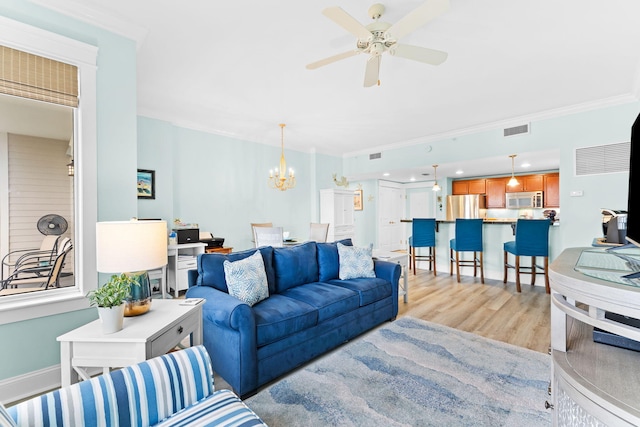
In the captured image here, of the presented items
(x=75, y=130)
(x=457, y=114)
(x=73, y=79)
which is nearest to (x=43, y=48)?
(x=73, y=79)

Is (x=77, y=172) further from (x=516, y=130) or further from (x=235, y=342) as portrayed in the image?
(x=516, y=130)

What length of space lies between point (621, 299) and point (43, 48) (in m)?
3.17

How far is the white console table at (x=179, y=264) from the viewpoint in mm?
4015

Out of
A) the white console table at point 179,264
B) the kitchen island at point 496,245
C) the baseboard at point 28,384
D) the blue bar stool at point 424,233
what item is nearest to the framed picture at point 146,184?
the white console table at point 179,264

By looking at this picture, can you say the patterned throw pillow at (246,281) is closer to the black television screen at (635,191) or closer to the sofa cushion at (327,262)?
the sofa cushion at (327,262)

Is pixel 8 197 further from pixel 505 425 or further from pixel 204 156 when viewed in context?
pixel 505 425

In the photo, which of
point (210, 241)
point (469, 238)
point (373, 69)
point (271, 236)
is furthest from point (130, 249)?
point (469, 238)

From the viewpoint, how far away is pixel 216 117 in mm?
4496

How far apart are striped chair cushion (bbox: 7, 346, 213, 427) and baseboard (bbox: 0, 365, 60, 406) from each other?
1380 millimetres

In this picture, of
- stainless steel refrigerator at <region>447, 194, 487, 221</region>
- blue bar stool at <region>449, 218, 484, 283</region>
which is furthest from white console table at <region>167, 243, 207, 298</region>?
stainless steel refrigerator at <region>447, 194, 487, 221</region>

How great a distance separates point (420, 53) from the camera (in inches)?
85.6

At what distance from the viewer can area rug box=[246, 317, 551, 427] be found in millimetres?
1746

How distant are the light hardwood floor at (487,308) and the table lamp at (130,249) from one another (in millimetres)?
2747

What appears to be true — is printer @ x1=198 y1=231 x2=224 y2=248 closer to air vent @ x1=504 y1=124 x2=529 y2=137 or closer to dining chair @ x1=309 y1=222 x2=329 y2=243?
dining chair @ x1=309 y1=222 x2=329 y2=243
